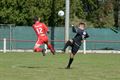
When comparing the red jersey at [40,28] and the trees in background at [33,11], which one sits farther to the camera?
the trees in background at [33,11]

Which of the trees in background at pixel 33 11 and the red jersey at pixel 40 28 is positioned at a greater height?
the red jersey at pixel 40 28

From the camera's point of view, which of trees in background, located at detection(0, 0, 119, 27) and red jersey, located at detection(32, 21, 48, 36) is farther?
trees in background, located at detection(0, 0, 119, 27)

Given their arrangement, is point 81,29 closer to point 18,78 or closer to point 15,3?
point 18,78

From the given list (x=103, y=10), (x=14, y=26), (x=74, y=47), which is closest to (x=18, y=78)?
(x=74, y=47)

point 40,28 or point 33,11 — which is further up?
point 40,28

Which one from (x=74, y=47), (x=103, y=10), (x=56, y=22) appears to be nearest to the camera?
(x=74, y=47)

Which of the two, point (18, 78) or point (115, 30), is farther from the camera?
point (115, 30)

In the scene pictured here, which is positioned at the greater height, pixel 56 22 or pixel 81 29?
pixel 81 29

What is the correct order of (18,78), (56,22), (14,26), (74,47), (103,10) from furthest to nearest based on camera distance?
(103,10)
(56,22)
(14,26)
(74,47)
(18,78)

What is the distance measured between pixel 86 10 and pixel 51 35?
46.7 ft

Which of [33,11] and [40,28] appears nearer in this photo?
[40,28]

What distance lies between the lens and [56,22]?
165 feet

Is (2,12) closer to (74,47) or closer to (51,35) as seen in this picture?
(51,35)

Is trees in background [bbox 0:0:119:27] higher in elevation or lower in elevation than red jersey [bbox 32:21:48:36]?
lower
